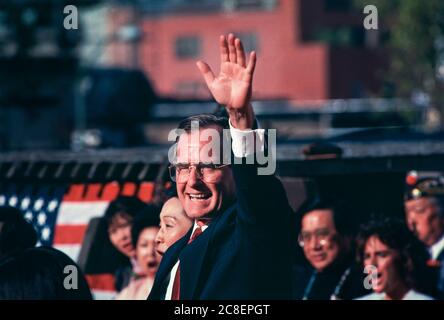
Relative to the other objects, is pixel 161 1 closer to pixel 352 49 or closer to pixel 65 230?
pixel 352 49

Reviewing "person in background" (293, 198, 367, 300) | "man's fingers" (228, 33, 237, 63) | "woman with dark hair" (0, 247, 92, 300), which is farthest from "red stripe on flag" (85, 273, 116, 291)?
"man's fingers" (228, 33, 237, 63)

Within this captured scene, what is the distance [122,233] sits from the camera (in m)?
8.51

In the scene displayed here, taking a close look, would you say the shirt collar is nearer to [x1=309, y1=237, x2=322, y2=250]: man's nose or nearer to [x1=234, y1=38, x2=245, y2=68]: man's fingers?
[x1=309, y1=237, x2=322, y2=250]: man's nose

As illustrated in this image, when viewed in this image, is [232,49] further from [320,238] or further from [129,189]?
[129,189]

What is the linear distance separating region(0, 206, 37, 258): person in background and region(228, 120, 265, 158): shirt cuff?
2044 millimetres

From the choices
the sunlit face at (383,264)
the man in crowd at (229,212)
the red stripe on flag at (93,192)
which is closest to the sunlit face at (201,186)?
the man in crowd at (229,212)

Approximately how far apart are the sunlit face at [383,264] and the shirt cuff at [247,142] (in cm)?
244

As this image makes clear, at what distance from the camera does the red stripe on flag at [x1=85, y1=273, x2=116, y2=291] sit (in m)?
9.38

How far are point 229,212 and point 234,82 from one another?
587 mm

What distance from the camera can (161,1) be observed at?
61.2 m

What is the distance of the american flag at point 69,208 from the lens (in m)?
9.55

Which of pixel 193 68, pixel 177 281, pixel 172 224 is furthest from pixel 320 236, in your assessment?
pixel 193 68

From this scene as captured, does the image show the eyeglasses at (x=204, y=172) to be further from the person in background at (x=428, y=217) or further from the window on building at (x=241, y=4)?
the window on building at (x=241, y=4)
